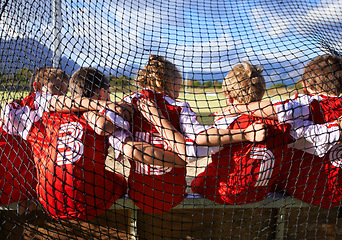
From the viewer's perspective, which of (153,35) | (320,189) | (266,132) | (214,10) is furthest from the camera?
(214,10)

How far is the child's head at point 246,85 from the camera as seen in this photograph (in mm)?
1416

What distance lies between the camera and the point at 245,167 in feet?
4.44

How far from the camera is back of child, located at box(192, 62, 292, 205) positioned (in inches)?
52.3

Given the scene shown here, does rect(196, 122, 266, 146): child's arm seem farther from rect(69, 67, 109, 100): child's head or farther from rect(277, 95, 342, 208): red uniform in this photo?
rect(69, 67, 109, 100): child's head

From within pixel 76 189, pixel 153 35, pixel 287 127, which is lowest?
pixel 76 189

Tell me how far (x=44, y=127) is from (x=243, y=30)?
157 centimetres

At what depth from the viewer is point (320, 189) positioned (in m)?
1.47

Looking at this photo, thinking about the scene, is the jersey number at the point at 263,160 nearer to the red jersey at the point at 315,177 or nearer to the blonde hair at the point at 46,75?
the red jersey at the point at 315,177

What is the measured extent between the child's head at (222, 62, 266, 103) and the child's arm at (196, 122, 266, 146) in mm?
221

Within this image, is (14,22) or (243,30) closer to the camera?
(14,22)

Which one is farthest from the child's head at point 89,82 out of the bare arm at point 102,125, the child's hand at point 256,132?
the child's hand at point 256,132

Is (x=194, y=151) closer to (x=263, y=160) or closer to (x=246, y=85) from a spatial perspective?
(x=263, y=160)

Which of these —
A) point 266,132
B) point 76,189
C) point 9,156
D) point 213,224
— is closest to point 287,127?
point 266,132

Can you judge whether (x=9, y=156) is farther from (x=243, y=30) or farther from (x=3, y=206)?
(x=243, y=30)
